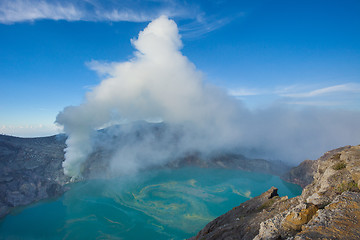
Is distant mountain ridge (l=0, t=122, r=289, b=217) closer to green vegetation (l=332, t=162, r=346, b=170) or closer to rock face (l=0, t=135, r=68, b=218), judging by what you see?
rock face (l=0, t=135, r=68, b=218)

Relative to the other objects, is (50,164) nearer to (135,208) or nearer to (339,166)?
(135,208)

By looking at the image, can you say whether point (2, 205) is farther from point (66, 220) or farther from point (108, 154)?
point (108, 154)

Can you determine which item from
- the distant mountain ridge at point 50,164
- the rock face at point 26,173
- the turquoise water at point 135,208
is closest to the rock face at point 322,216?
the turquoise water at point 135,208

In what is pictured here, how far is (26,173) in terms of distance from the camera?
75.4m

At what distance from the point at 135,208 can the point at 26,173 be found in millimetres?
51869

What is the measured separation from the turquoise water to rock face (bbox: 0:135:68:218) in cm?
556

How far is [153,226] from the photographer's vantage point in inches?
2213

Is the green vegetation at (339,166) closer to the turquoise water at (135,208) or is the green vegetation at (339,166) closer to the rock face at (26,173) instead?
the turquoise water at (135,208)

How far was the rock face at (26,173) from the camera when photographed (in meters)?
66.8

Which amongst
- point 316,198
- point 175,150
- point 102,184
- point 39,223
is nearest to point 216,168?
point 175,150

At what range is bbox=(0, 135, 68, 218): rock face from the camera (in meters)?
66.8

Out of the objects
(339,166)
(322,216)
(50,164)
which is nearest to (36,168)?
(50,164)

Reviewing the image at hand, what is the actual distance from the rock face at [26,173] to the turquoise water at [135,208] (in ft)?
18.3

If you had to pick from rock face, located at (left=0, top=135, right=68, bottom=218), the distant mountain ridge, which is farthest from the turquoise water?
the distant mountain ridge
